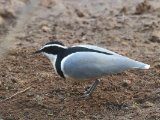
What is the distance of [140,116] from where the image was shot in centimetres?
527

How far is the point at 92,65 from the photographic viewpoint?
216 inches

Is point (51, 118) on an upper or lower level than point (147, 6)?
lower

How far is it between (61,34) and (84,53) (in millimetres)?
2532

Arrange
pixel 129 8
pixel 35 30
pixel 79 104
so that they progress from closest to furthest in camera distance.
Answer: pixel 79 104
pixel 35 30
pixel 129 8

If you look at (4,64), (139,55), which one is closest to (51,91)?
(4,64)

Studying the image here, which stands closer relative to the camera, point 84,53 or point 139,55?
point 84,53

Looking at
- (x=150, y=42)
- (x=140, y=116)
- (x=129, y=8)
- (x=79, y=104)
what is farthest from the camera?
(x=129, y=8)

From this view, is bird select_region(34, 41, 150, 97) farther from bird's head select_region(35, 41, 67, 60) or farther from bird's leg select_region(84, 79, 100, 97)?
bird's leg select_region(84, 79, 100, 97)

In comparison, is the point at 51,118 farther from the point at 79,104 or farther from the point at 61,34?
the point at 61,34

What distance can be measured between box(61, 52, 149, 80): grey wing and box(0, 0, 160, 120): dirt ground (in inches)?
12.8

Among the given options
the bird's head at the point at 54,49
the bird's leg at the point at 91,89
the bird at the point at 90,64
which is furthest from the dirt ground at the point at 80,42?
the bird's head at the point at 54,49

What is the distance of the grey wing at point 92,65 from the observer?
5473 millimetres

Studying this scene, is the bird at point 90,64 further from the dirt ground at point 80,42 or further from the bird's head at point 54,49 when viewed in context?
the dirt ground at point 80,42

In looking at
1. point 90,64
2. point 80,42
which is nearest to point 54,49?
point 90,64
